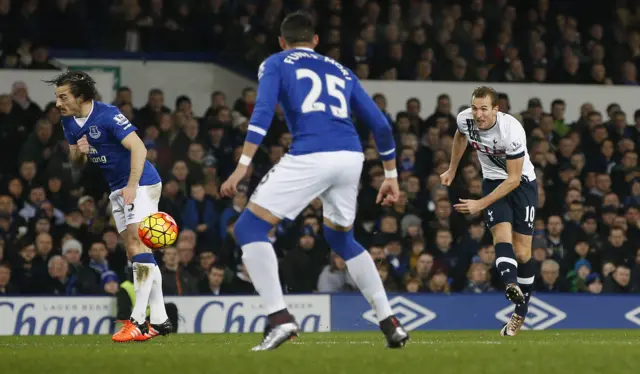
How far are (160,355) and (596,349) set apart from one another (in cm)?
303

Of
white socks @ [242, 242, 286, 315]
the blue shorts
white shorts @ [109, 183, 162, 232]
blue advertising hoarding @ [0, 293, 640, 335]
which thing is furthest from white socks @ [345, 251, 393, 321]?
blue advertising hoarding @ [0, 293, 640, 335]

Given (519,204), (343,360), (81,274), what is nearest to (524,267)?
(519,204)

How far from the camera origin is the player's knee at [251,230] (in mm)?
8305

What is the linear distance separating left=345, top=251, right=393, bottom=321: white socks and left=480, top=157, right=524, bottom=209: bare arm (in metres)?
2.87

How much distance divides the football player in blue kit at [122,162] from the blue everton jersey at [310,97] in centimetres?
236

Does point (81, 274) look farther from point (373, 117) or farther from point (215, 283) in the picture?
point (373, 117)

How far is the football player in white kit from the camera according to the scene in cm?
1144

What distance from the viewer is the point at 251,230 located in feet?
27.3

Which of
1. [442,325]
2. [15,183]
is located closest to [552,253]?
[442,325]

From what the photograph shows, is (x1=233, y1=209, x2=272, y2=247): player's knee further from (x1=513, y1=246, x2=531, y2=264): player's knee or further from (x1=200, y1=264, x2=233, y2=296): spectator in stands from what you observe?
(x1=200, y1=264, x2=233, y2=296): spectator in stands

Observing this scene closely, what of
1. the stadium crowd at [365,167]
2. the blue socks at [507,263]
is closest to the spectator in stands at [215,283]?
the stadium crowd at [365,167]

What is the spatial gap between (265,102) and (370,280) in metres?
1.48

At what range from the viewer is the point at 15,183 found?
1680 cm

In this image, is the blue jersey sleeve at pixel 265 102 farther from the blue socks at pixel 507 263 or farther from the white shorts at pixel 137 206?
the blue socks at pixel 507 263
